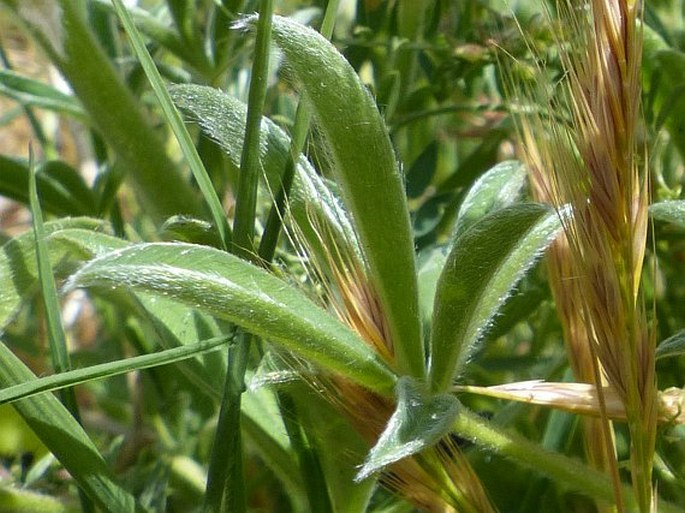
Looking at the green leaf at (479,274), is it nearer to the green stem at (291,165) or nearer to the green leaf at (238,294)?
the green leaf at (238,294)

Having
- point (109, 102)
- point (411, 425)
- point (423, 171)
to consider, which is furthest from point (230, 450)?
point (423, 171)

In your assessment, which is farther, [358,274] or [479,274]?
[358,274]

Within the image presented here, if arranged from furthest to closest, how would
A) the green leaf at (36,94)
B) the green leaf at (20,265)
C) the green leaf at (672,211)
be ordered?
1. the green leaf at (36,94)
2. the green leaf at (20,265)
3. the green leaf at (672,211)

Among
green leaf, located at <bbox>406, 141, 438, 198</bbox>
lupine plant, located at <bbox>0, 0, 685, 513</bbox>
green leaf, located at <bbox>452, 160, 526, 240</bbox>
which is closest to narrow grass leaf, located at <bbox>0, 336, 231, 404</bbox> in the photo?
Result: lupine plant, located at <bbox>0, 0, 685, 513</bbox>

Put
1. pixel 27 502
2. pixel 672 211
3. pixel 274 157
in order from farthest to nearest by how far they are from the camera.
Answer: pixel 27 502 → pixel 274 157 → pixel 672 211

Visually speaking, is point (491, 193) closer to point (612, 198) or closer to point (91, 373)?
point (612, 198)

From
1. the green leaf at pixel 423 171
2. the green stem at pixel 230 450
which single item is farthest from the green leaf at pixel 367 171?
the green leaf at pixel 423 171

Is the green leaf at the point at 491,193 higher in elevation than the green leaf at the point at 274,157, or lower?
lower
